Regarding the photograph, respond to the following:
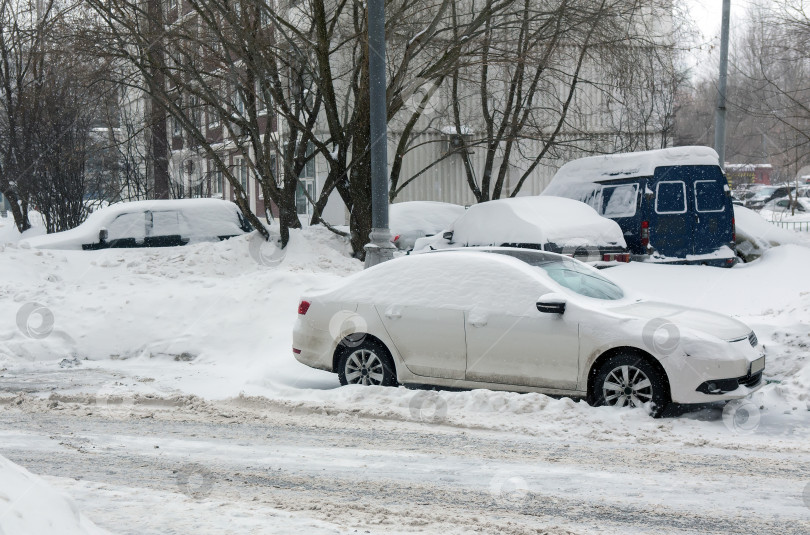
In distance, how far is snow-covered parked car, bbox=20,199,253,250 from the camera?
54.5 feet

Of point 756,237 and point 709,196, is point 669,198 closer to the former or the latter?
point 709,196

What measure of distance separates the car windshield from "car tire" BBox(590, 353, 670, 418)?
919mm

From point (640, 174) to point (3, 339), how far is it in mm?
9902

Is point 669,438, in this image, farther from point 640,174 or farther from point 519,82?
point 519,82

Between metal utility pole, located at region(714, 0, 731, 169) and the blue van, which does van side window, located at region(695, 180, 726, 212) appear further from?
metal utility pole, located at region(714, 0, 731, 169)

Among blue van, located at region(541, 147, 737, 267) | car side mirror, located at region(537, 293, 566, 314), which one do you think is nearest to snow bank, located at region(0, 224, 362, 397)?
car side mirror, located at region(537, 293, 566, 314)

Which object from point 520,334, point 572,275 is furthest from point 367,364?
point 572,275

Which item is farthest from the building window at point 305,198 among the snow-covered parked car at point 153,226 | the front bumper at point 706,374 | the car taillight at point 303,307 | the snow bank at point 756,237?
the front bumper at point 706,374

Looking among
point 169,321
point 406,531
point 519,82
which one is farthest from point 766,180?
point 406,531

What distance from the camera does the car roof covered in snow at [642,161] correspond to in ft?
46.6

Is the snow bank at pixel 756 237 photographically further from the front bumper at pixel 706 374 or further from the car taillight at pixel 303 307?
the car taillight at pixel 303 307

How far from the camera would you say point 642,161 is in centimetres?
1433

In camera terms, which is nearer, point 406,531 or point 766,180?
point 406,531

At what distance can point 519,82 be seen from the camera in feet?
59.7
